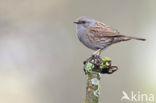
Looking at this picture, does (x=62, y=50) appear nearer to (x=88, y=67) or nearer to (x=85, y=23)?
(x=85, y=23)

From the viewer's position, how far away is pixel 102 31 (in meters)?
5.60

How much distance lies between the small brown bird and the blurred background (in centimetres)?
346

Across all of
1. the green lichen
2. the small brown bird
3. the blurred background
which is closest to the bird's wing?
the small brown bird

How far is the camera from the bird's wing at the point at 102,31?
18.2 ft

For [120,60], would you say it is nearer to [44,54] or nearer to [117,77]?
[117,77]

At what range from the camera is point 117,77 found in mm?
9594

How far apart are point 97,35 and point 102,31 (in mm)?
82

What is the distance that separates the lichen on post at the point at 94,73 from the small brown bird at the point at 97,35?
907 millimetres

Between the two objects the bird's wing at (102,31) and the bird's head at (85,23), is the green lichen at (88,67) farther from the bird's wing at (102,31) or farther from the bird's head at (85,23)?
the bird's head at (85,23)

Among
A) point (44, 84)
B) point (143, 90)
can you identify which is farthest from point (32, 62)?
point (143, 90)

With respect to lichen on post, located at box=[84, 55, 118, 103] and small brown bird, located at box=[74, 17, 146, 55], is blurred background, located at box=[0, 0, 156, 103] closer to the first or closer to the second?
small brown bird, located at box=[74, 17, 146, 55]

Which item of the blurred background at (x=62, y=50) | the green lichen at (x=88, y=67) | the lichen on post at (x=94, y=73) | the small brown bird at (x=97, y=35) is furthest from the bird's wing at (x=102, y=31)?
the blurred background at (x=62, y=50)

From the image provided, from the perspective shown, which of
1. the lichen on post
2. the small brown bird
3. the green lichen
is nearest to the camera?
the lichen on post

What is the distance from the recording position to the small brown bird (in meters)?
5.46
